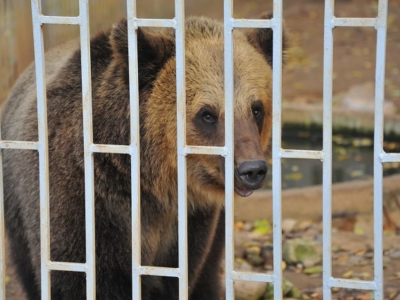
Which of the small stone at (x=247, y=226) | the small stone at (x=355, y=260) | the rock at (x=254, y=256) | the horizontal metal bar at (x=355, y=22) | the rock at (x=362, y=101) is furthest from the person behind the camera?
the rock at (x=362, y=101)

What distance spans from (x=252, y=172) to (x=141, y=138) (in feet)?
2.80

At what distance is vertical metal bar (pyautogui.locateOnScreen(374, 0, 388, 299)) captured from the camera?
332cm

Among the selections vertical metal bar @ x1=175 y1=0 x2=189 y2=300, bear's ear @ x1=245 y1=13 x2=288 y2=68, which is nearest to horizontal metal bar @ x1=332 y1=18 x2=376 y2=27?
vertical metal bar @ x1=175 y1=0 x2=189 y2=300

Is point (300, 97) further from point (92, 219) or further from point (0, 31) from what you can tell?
point (92, 219)

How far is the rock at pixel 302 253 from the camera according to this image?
20.8ft

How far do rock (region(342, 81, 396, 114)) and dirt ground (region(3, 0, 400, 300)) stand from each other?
1.26 feet

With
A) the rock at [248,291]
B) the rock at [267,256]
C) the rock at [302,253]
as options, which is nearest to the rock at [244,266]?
the rock at [267,256]

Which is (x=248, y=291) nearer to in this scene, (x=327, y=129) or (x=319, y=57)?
(x=327, y=129)

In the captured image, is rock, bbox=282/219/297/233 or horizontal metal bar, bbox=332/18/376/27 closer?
horizontal metal bar, bbox=332/18/376/27

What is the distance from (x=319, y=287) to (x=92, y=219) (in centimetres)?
260

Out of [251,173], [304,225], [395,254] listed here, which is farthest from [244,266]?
[251,173]

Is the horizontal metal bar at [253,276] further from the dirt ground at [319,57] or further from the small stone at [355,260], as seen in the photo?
the small stone at [355,260]

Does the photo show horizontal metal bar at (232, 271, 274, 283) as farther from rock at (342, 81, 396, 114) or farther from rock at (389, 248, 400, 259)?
rock at (342, 81, 396, 114)

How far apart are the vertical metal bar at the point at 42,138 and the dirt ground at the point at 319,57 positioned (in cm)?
241
